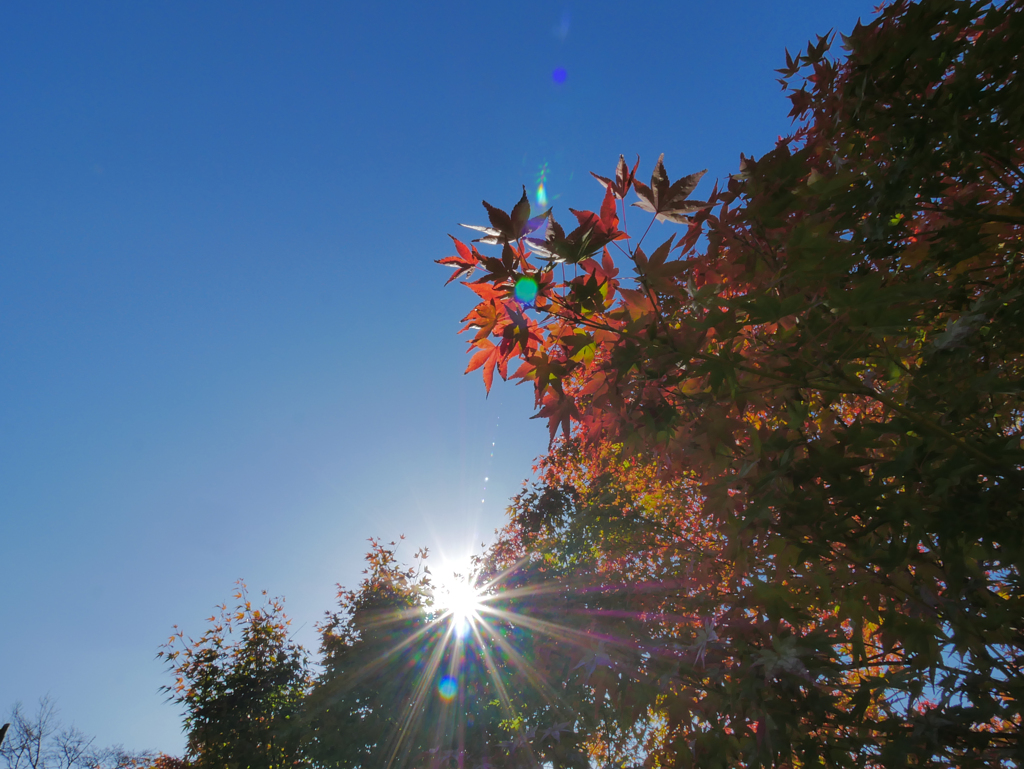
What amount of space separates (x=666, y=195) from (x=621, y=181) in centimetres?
18

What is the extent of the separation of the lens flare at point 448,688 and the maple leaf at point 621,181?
11.1 meters

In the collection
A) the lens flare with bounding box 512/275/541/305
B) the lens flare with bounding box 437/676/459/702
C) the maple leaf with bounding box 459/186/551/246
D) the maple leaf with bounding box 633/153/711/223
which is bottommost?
the lens flare with bounding box 437/676/459/702

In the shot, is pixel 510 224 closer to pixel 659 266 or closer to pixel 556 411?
pixel 659 266

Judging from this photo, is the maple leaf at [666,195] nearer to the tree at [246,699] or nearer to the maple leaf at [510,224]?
the maple leaf at [510,224]

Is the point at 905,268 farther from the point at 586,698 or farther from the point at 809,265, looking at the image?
the point at 586,698

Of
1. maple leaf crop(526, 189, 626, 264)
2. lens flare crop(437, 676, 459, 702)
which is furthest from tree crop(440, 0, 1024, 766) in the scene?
lens flare crop(437, 676, 459, 702)

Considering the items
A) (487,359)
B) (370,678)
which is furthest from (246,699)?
(487,359)

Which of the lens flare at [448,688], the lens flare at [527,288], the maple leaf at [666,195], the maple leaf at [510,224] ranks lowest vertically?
the lens flare at [448,688]

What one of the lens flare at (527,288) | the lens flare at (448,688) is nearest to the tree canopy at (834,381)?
the lens flare at (527,288)

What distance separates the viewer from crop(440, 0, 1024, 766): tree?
4.45ft

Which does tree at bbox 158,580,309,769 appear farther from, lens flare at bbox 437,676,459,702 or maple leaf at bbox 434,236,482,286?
maple leaf at bbox 434,236,482,286

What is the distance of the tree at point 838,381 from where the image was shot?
136cm

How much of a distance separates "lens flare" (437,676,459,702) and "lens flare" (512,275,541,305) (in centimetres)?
1086

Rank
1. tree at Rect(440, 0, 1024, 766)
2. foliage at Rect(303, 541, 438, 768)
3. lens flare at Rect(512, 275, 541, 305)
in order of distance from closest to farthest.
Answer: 1. tree at Rect(440, 0, 1024, 766)
2. lens flare at Rect(512, 275, 541, 305)
3. foliage at Rect(303, 541, 438, 768)
